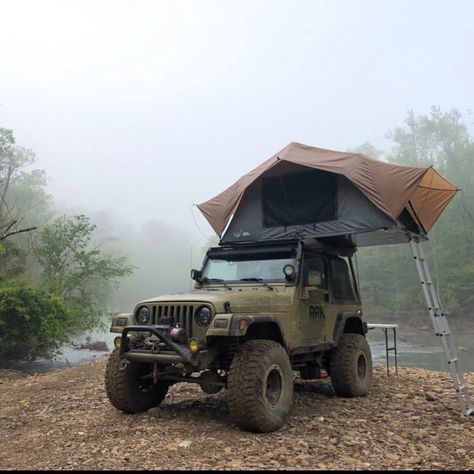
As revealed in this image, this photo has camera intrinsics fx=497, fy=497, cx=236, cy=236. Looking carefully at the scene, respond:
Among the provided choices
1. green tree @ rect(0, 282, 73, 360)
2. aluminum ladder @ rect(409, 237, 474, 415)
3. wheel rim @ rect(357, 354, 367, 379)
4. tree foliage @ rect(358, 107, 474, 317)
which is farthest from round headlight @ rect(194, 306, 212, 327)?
tree foliage @ rect(358, 107, 474, 317)

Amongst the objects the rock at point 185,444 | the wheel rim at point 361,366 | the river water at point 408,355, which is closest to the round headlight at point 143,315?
the rock at point 185,444

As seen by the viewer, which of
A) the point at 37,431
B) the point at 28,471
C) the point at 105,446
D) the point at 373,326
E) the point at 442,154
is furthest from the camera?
the point at 442,154

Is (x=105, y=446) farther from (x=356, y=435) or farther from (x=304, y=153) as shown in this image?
(x=304, y=153)

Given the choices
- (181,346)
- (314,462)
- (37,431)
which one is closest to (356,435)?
(314,462)

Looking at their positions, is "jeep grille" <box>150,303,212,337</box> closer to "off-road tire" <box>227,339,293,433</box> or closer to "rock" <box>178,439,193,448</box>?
"off-road tire" <box>227,339,293,433</box>

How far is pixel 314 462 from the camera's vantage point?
14.4ft

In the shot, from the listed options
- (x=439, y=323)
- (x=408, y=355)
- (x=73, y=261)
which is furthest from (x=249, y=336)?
(x=73, y=261)

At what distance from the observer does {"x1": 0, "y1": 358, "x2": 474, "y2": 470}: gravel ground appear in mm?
4422

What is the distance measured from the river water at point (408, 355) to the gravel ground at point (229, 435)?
8.31 meters

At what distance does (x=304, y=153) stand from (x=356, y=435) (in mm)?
4370

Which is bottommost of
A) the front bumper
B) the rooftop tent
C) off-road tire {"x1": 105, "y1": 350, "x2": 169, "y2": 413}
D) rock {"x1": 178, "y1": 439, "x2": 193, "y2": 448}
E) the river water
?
the river water

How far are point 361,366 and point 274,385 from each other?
263 centimetres

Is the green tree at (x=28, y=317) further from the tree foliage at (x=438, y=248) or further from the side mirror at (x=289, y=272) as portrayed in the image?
the tree foliage at (x=438, y=248)

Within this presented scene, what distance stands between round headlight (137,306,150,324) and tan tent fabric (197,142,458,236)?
290cm
